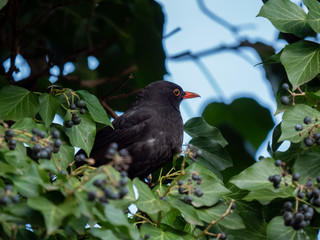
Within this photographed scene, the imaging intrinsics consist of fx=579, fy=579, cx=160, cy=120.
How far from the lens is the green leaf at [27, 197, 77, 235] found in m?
2.28

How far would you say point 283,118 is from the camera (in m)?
3.32

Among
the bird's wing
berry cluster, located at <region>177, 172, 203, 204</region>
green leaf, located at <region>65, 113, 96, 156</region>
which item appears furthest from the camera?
the bird's wing

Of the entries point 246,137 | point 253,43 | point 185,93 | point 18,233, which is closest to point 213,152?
point 246,137

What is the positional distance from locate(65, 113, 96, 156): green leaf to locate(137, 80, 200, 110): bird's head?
1.43 m

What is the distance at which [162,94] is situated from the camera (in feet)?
17.0

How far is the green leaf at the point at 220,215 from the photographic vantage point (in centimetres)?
315

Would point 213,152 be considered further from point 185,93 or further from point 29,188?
point 29,188

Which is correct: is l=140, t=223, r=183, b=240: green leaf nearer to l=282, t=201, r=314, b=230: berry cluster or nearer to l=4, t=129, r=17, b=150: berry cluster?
l=282, t=201, r=314, b=230: berry cluster

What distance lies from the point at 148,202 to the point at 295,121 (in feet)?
3.25

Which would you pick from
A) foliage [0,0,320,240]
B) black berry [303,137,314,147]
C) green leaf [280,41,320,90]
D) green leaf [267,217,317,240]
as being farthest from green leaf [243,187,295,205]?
green leaf [280,41,320,90]

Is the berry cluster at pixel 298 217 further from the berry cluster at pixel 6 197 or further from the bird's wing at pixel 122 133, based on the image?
the bird's wing at pixel 122 133

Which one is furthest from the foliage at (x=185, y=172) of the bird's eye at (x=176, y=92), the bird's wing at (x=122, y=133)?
the bird's eye at (x=176, y=92)

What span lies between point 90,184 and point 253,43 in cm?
400

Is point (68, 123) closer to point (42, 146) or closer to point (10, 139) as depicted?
point (42, 146)
